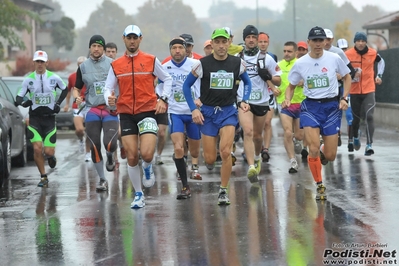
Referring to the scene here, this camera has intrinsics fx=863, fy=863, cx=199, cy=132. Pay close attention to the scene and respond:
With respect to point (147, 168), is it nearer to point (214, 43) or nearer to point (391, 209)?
point (214, 43)

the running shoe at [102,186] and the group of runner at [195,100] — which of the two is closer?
the group of runner at [195,100]

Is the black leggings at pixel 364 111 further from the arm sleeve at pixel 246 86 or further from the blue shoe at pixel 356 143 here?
the arm sleeve at pixel 246 86

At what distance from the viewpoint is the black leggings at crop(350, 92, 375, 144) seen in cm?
1539

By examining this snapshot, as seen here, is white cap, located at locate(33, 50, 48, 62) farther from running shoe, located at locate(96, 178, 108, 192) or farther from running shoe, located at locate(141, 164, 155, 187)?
running shoe, located at locate(141, 164, 155, 187)

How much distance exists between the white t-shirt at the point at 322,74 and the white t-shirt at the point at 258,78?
2.12 meters

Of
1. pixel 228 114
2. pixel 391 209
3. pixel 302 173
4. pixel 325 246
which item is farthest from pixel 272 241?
pixel 302 173

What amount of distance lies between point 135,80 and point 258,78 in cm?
332

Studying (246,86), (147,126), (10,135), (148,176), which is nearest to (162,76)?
(147,126)

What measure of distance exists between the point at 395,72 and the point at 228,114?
13.8 metres

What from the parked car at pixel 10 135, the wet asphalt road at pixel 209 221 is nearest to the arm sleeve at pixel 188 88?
the wet asphalt road at pixel 209 221

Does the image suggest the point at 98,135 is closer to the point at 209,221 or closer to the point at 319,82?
A: the point at 319,82

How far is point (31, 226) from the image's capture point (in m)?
9.23

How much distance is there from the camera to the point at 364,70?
15.6 m

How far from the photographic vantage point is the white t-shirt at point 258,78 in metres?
12.9
